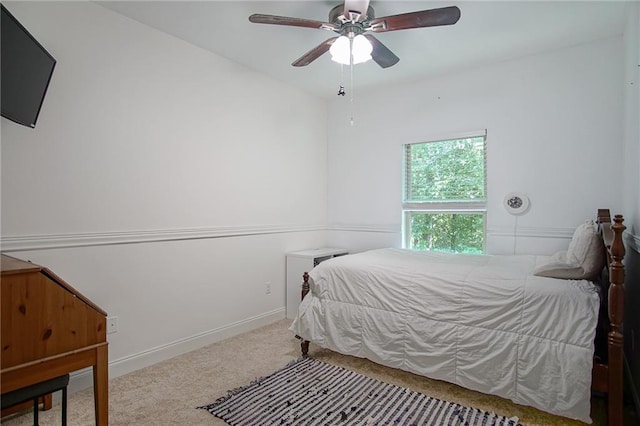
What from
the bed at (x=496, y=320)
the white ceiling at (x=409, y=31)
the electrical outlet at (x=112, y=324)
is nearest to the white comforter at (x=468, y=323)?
the bed at (x=496, y=320)

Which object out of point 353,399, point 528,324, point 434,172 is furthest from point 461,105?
point 353,399

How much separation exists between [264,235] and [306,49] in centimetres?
179

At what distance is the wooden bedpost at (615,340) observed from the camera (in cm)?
158

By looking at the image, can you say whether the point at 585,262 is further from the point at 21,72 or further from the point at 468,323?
the point at 21,72

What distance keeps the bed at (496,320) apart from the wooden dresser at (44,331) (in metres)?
1.43

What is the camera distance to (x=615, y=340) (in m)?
1.60

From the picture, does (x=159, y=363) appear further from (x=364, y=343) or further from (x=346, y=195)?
(x=346, y=195)

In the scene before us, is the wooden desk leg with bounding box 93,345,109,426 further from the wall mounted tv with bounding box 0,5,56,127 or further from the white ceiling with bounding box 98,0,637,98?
the white ceiling with bounding box 98,0,637,98

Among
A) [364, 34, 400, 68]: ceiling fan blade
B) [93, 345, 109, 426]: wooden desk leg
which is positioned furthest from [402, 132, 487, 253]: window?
[93, 345, 109, 426]: wooden desk leg

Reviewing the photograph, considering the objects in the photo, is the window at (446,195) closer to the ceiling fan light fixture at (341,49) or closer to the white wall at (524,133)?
the white wall at (524,133)

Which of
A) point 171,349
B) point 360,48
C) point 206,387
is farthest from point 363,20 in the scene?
point 171,349

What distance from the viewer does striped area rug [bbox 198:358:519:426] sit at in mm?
1823

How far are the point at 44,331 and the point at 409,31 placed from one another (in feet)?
9.45

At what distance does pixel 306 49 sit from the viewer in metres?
2.92
